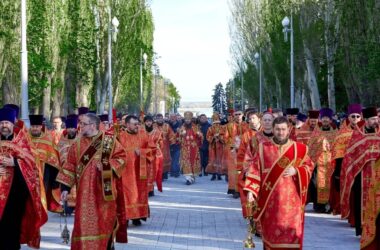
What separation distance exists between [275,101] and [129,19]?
18.3 m

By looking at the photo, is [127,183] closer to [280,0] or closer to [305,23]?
[305,23]

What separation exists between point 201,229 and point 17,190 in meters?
4.02

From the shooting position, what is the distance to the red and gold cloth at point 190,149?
23.0 metres

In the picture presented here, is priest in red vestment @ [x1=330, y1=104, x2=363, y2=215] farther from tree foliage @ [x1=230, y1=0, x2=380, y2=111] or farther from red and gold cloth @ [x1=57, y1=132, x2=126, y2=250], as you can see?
tree foliage @ [x1=230, y1=0, x2=380, y2=111]

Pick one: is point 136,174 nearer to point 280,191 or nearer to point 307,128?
point 307,128

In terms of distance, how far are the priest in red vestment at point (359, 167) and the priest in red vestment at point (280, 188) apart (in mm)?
1657

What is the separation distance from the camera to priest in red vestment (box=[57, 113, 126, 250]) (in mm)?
8430

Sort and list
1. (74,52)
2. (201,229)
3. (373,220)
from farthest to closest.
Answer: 1. (74,52)
2. (201,229)
3. (373,220)

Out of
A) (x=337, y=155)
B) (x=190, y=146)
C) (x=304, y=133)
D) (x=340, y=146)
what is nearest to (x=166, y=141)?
(x=190, y=146)

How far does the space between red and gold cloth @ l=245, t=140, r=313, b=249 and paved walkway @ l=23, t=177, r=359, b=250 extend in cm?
266

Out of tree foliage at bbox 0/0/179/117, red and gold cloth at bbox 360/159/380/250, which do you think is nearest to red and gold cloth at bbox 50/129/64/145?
red and gold cloth at bbox 360/159/380/250

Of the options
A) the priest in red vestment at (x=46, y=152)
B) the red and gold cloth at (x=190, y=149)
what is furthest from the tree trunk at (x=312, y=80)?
the priest in red vestment at (x=46, y=152)

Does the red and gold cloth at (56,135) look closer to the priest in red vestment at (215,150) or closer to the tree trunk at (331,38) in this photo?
the priest in red vestment at (215,150)

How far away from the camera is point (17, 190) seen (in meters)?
9.12
